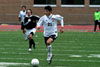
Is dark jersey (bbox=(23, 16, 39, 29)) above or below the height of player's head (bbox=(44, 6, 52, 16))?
below

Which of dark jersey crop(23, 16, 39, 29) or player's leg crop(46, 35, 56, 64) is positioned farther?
dark jersey crop(23, 16, 39, 29)

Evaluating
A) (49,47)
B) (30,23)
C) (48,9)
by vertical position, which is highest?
(48,9)

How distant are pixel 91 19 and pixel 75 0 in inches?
120

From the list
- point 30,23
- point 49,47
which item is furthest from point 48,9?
point 30,23

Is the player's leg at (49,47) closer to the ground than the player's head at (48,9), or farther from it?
closer to the ground

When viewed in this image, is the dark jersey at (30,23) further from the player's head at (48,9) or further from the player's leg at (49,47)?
the player's head at (48,9)

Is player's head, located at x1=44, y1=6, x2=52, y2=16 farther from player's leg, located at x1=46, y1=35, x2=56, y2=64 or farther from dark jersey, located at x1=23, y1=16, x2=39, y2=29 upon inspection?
dark jersey, located at x1=23, y1=16, x2=39, y2=29

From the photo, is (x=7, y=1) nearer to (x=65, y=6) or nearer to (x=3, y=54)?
(x=65, y=6)

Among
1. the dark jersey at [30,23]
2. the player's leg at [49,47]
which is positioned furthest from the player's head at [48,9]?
the dark jersey at [30,23]

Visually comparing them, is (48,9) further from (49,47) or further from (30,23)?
(30,23)

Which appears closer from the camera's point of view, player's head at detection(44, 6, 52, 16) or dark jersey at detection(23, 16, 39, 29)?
player's head at detection(44, 6, 52, 16)

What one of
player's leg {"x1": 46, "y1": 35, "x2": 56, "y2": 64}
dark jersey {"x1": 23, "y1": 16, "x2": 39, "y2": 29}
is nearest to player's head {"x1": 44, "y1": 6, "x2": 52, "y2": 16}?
player's leg {"x1": 46, "y1": 35, "x2": 56, "y2": 64}

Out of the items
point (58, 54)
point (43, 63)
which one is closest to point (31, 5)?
point (58, 54)

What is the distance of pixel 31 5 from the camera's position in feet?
147
